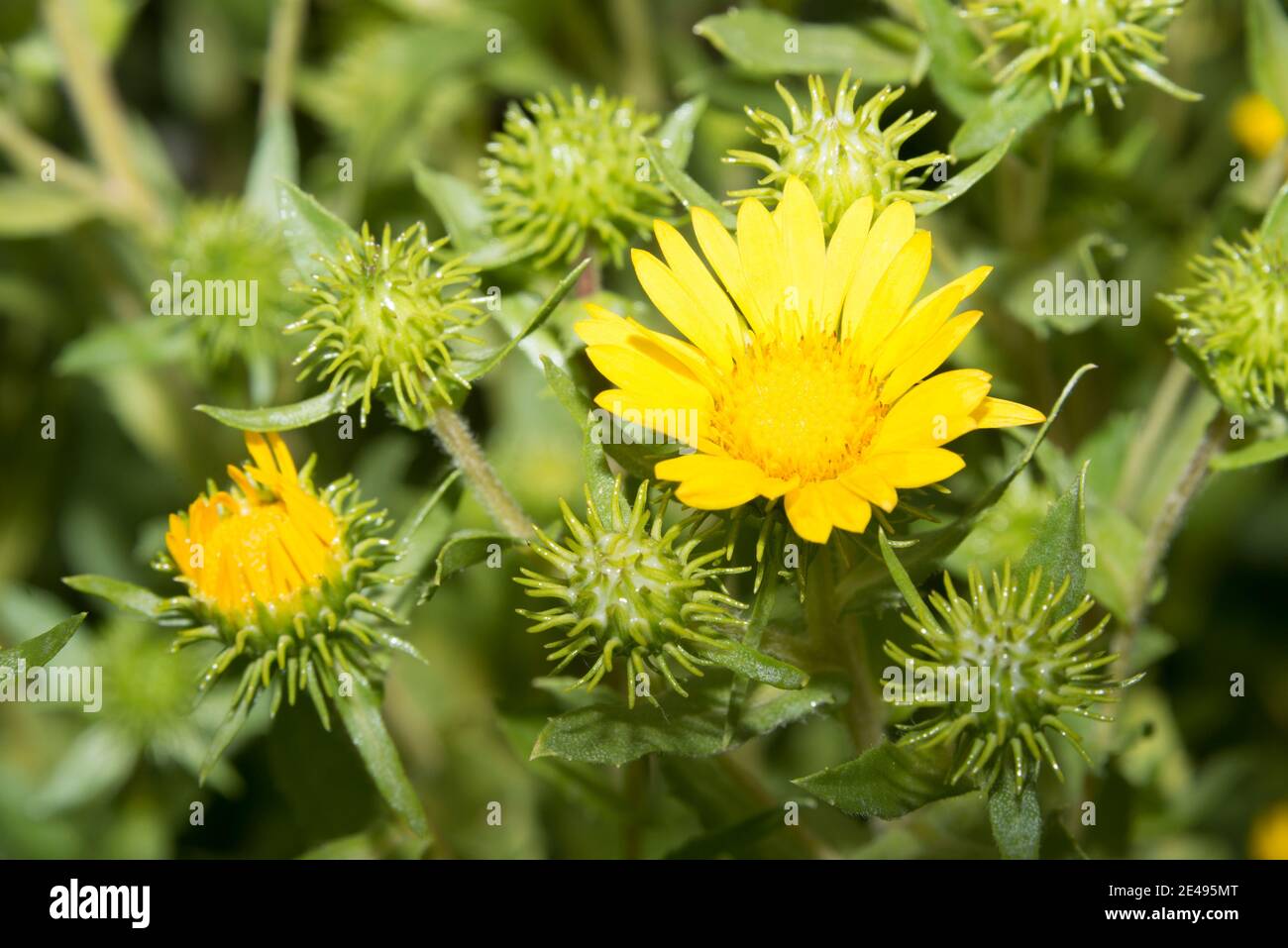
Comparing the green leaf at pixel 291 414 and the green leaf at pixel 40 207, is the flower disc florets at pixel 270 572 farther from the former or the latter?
the green leaf at pixel 40 207

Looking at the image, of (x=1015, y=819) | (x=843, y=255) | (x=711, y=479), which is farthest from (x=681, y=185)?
(x=1015, y=819)

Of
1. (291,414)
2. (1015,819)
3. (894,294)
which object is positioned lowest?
(1015,819)

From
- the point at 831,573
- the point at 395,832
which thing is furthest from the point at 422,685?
the point at 831,573

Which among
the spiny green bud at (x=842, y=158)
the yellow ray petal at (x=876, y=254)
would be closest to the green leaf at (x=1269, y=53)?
the spiny green bud at (x=842, y=158)

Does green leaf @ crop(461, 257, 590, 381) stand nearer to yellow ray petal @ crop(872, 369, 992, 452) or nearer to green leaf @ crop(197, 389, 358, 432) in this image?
green leaf @ crop(197, 389, 358, 432)

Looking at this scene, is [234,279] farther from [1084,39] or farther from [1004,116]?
[1084,39]

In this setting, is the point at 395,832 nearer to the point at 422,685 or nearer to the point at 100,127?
the point at 422,685
